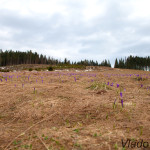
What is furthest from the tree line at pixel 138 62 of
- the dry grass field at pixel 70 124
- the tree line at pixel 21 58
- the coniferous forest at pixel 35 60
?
the dry grass field at pixel 70 124

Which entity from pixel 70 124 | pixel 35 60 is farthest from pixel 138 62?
pixel 70 124

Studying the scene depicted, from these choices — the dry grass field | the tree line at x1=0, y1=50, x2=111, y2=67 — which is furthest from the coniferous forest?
the dry grass field

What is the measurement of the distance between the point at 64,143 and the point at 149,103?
9.44 feet

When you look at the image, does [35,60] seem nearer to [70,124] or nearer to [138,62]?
[138,62]

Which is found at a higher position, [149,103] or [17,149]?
[149,103]

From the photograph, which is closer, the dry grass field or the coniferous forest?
the dry grass field

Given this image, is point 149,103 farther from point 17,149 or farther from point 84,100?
point 17,149

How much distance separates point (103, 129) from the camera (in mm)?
2414

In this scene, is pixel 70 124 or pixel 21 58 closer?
pixel 70 124

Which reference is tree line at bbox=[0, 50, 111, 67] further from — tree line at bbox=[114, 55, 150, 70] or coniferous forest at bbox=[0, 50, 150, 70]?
tree line at bbox=[114, 55, 150, 70]

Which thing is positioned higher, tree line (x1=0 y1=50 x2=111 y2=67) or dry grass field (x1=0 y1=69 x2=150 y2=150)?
tree line (x1=0 y1=50 x2=111 y2=67)

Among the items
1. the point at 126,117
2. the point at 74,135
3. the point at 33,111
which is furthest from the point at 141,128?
the point at 33,111

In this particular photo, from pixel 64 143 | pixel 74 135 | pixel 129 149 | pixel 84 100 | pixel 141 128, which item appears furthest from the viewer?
pixel 84 100

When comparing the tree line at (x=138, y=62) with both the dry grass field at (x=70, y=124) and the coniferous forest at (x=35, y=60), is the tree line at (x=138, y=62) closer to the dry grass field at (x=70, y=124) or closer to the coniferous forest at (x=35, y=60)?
the coniferous forest at (x=35, y=60)
